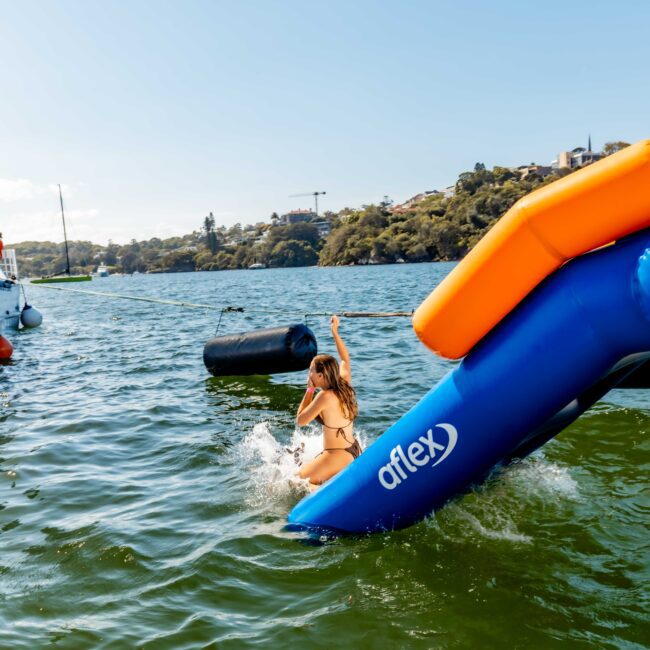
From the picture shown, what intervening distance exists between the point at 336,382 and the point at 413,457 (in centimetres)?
125

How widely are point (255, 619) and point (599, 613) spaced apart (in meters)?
2.08

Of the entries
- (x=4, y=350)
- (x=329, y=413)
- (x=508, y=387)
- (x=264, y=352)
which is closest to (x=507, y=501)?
(x=329, y=413)

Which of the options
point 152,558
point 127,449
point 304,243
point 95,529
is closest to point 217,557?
point 152,558

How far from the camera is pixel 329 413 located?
17.5 feet

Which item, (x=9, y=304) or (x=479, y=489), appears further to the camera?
(x=9, y=304)

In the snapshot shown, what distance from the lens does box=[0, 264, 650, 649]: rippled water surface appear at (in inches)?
151

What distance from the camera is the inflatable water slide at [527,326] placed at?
331cm

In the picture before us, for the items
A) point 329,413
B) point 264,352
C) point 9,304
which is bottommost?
point 264,352

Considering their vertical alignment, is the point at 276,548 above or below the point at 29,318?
below

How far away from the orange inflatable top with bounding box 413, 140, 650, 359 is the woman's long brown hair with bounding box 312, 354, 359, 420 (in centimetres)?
140

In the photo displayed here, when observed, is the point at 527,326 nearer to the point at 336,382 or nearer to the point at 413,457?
the point at 413,457

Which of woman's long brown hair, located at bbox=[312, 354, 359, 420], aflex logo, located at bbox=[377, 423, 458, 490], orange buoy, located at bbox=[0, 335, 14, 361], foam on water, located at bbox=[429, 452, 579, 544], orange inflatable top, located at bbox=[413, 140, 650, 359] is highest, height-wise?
orange inflatable top, located at bbox=[413, 140, 650, 359]

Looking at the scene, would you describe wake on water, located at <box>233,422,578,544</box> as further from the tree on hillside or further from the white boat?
the tree on hillside

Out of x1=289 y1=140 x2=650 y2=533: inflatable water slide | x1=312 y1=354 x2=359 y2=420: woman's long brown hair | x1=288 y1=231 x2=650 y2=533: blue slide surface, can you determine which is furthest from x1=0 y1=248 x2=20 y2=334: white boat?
x1=289 y1=140 x2=650 y2=533: inflatable water slide
